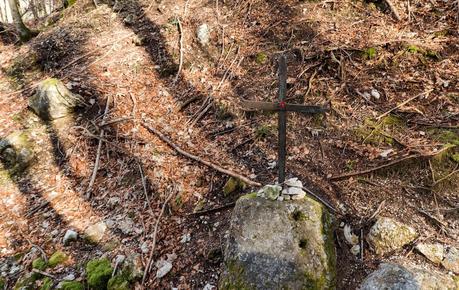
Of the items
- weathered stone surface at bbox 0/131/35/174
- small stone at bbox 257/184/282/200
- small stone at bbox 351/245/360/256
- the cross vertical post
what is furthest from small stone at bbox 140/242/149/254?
weathered stone surface at bbox 0/131/35/174

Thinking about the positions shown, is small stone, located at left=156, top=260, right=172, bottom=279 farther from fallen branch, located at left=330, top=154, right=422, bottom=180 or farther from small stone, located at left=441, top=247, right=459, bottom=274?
small stone, located at left=441, top=247, right=459, bottom=274

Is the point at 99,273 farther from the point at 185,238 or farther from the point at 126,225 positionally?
the point at 185,238

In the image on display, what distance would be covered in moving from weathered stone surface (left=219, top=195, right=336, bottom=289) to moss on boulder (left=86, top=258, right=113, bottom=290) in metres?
1.79

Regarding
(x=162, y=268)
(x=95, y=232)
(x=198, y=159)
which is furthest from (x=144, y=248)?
(x=198, y=159)

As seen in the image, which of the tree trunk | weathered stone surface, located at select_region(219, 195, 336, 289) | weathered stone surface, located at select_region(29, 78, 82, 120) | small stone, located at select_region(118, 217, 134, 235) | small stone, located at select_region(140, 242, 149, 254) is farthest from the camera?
the tree trunk

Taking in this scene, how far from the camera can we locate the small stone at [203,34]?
27.5 ft

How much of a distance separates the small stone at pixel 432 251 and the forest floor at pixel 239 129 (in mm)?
104

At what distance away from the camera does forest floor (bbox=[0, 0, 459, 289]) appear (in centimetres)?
462

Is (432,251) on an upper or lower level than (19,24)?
lower

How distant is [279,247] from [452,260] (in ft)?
6.75

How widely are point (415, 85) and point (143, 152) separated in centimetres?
516

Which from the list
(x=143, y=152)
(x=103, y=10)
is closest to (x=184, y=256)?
(x=143, y=152)

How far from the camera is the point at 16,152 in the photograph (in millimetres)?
6965

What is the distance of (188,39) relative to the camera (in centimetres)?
872
